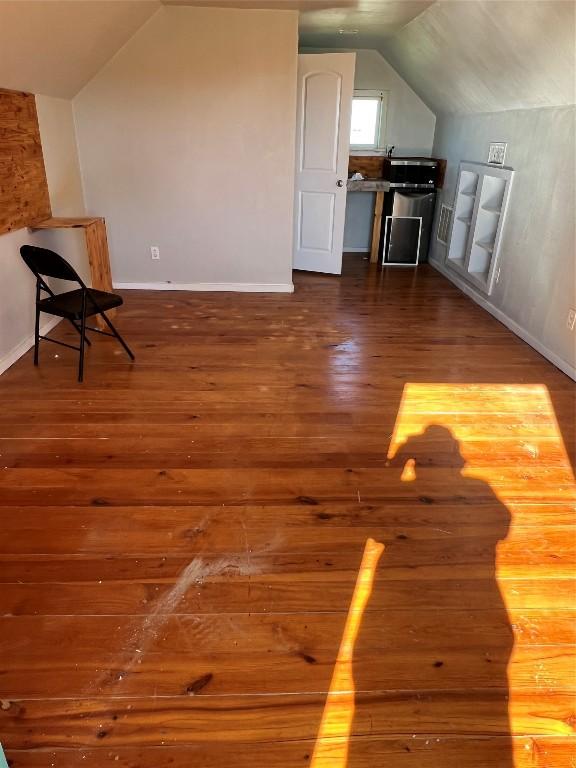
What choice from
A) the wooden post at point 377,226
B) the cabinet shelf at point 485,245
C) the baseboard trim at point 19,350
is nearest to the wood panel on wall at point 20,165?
the baseboard trim at point 19,350

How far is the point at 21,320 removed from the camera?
11.4 ft

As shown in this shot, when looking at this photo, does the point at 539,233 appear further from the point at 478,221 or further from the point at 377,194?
the point at 377,194

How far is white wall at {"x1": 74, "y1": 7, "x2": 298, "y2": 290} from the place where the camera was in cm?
414

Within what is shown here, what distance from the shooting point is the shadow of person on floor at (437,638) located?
133 centimetres

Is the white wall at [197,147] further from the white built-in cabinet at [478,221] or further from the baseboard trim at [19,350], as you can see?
the white built-in cabinet at [478,221]

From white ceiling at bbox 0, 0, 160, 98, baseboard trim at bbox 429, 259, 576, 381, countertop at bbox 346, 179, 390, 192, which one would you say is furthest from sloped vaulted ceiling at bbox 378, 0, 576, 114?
white ceiling at bbox 0, 0, 160, 98

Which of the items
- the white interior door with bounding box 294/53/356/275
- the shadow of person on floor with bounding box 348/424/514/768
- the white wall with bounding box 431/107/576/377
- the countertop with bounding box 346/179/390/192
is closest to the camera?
the shadow of person on floor with bounding box 348/424/514/768

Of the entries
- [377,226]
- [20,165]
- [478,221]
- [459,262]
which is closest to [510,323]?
[478,221]

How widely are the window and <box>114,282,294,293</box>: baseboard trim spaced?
2284 mm

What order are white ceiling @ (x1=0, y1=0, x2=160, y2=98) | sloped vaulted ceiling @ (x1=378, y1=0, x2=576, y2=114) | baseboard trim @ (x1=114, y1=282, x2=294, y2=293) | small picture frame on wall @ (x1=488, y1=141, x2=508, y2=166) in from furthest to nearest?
baseboard trim @ (x1=114, y1=282, x2=294, y2=293) < small picture frame on wall @ (x1=488, y1=141, x2=508, y2=166) < sloped vaulted ceiling @ (x1=378, y1=0, x2=576, y2=114) < white ceiling @ (x1=0, y1=0, x2=160, y2=98)

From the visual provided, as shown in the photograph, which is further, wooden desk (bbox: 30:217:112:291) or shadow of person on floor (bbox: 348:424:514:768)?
wooden desk (bbox: 30:217:112:291)

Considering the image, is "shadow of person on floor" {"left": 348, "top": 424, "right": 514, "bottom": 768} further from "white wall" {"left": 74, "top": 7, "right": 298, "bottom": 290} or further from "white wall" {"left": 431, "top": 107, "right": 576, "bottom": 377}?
"white wall" {"left": 74, "top": 7, "right": 298, "bottom": 290}

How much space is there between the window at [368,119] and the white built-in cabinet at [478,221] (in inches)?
53.2

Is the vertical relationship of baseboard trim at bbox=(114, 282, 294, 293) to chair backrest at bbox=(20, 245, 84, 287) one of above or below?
below
